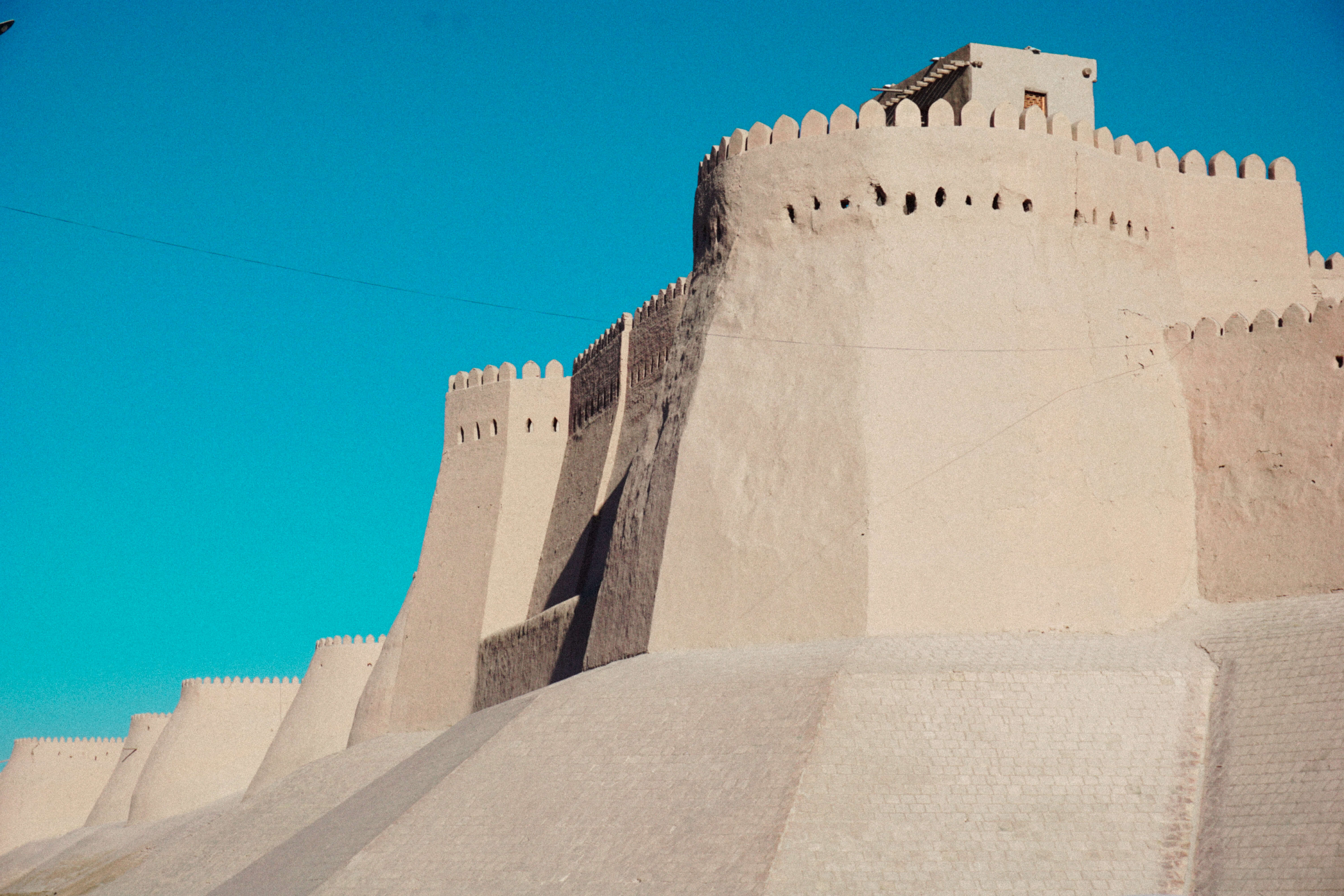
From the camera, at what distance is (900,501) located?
1656 centimetres

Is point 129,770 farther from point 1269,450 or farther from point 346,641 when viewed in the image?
point 1269,450

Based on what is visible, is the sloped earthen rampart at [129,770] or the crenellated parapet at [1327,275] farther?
the sloped earthen rampart at [129,770]

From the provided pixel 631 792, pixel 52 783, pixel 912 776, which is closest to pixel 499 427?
pixel 631 792

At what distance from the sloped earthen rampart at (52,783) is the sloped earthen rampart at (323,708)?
42.2ft

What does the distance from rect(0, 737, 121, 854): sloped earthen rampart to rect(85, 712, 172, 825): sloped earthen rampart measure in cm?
178

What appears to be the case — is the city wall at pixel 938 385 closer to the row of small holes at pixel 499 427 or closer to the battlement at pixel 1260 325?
the battlement at pixel 1260 325

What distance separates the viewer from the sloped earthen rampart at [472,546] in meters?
25.9

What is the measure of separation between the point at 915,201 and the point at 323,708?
18.1m

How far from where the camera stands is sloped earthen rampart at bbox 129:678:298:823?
34188 millimetres

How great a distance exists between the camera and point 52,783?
42094 mm

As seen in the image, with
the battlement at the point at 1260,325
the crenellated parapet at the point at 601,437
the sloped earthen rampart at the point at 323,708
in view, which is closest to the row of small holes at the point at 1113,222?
the battlement at the point at 1260,325

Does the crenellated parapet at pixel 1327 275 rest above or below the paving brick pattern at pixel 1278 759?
above

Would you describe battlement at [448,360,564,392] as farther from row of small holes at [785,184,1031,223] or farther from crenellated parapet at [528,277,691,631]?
row of small holes at [785,184,1031,223]

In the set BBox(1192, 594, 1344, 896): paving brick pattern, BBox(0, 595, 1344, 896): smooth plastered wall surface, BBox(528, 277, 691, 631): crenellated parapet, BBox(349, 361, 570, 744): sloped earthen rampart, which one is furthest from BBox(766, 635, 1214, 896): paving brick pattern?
BBox(349, 361, 570, 744): sloped earthen rampart
